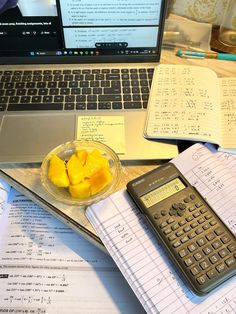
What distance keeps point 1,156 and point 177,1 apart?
53cm

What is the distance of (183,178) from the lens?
0.47 metres

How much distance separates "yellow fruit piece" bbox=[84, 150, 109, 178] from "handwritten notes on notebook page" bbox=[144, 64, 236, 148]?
10cm

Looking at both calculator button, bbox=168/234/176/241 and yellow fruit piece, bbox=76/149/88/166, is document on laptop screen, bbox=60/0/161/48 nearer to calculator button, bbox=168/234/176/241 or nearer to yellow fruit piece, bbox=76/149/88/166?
yellow fruit piece, bbox=76/149/88/166

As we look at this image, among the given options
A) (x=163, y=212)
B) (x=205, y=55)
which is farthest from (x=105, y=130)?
(x=205, y=55)

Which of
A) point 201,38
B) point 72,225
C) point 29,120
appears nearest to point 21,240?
point 72,225

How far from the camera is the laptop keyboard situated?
1.90 feet

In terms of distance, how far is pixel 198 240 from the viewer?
41 centimetres

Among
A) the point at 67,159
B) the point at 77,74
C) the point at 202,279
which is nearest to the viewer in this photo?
the point at 202,279

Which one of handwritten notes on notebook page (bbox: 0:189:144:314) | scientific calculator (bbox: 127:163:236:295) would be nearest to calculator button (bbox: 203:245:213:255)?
scientific calculator (bbox: 127:163:236:295)

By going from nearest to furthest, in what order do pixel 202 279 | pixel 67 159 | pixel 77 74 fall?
pixel 202 279 < pixel 67 159 < pixel 77 74

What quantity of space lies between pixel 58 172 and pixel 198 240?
0.67 ft

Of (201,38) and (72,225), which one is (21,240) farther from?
(201,38)

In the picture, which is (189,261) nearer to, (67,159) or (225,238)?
(225,238)

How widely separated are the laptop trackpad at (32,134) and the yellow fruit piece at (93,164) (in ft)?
0.28
